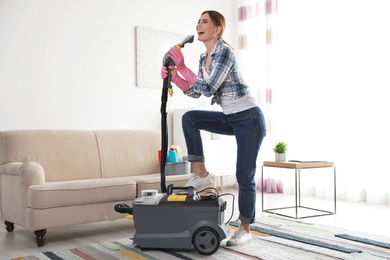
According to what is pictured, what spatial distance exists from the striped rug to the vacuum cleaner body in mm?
69

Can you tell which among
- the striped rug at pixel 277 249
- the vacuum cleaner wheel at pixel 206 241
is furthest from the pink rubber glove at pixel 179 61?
the striped rug at pixel 277 249

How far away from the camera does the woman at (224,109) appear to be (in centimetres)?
236

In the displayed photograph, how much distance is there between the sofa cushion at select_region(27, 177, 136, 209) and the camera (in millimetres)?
2779

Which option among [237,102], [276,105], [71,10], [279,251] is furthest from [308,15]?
[279,251]

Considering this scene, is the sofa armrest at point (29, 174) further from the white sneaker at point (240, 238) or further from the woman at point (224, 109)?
the white sneaker at point (240, 238)

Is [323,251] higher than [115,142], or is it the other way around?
[115,142]

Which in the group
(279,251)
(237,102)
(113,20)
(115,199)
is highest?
(113,20)

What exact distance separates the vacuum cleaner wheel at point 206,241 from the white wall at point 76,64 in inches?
87.3

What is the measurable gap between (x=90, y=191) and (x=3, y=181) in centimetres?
72

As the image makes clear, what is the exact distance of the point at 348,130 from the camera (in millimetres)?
4527

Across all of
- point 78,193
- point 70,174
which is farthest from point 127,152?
point 78,193

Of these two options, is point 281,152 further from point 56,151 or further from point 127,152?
point 56,151

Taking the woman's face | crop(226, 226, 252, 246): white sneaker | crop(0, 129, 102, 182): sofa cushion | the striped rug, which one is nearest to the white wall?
crop(0, 129, 102, 182): sofa cushion

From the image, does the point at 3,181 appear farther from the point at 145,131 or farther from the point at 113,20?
the point at 113,20
